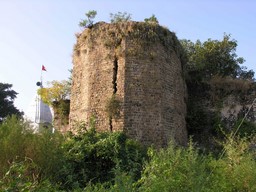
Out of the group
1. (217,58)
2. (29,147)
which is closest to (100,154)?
(29,147)

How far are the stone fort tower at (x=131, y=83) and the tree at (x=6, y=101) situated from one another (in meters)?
14.1

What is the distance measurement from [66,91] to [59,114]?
251 cm

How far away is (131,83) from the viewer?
527 inches

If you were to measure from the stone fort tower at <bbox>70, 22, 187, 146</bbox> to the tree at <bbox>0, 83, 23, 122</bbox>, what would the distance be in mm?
14051

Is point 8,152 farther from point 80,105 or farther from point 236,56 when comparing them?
point 236,56

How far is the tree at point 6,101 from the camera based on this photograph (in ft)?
89.9

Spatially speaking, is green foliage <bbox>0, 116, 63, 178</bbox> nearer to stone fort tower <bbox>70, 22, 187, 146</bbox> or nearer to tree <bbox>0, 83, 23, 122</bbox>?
stone fort tower <bbox>70, 22, 187, 146</bbox>

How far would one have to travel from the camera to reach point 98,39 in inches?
566

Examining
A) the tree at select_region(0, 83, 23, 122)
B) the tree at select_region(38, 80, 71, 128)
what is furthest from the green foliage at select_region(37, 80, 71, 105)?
the tree at select_region(0, 83, 23, 122)

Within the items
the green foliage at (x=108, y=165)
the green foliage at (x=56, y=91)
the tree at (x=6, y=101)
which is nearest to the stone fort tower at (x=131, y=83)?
the green foliage at (x=108, y=165)

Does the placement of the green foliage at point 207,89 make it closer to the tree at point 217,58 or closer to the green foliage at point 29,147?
the tree at point 217,58

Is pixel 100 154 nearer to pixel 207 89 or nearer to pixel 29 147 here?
pixel 29 147

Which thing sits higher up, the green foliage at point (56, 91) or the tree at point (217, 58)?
the tree at point (217, 58)

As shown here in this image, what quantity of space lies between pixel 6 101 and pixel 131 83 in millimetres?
17375
